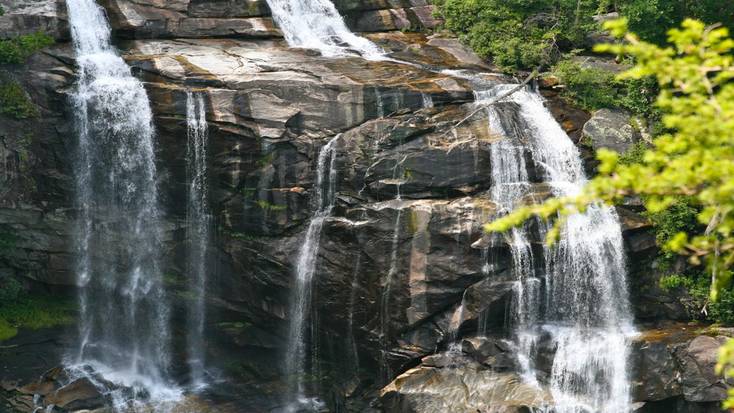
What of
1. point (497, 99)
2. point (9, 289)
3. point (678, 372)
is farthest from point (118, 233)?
point (678, 372)

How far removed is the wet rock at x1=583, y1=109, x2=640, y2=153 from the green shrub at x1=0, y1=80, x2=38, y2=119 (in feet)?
50.0

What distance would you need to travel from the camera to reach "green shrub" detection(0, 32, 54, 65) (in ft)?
77.5

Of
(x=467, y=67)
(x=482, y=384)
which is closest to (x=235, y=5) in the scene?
(x=467, y=67)

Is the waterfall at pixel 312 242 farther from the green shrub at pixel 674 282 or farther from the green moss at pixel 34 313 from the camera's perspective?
the green shrub at pixel 674 282

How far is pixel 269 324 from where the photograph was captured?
78.4ft

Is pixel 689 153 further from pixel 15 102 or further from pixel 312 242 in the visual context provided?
pixel 15 102

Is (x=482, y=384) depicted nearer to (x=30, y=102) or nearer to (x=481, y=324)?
(x=481, y=324)

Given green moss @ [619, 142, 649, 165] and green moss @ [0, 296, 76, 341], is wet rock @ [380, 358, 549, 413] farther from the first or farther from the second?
green moss @ [0, 296, 76, 341]

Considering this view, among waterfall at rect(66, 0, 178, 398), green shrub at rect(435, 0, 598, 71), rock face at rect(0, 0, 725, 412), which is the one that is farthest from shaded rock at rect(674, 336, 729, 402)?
waterfall at rect(66, 0, 178, 398)

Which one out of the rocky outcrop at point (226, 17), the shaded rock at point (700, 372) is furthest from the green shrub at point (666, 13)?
the shaded rock at point (700, 372)

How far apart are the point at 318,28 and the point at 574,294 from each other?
13689 millimetres

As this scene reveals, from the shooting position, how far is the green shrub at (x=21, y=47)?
23.6 meters

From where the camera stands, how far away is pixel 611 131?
79.6ft

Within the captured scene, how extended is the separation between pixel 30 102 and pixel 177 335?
7619mm
